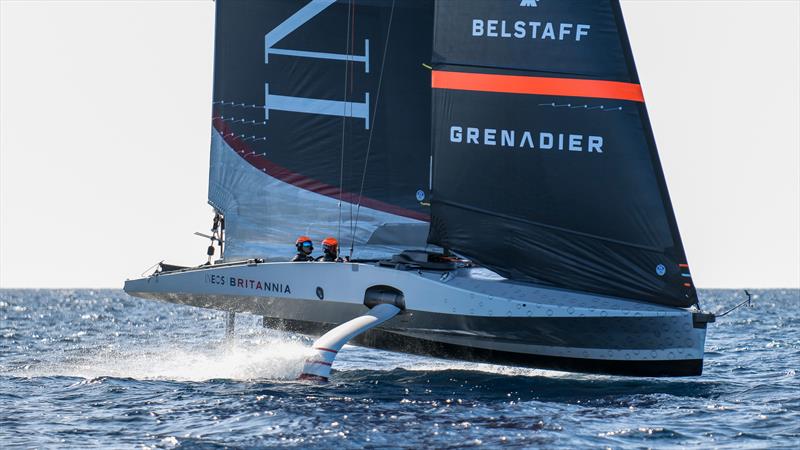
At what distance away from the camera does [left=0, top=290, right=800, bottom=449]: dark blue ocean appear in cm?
1055

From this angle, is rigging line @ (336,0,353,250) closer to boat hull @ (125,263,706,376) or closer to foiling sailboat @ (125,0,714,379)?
foiling sailboat @ (125,0,714,379)

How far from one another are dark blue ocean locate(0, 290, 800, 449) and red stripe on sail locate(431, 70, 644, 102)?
359 centimetres

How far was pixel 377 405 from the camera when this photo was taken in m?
12.4

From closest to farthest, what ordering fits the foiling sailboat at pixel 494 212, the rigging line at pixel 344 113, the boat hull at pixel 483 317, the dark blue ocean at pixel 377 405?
the dark blue ocean at pixel 377 405
the boat hull at pixel 483 317
the foiling sailboat at pixel 494 212
the rigging line at pixel 344 113

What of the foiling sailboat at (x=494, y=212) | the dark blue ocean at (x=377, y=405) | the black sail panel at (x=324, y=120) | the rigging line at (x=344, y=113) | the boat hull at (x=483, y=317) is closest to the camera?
the dark blue ocean at (x=377, y=405)

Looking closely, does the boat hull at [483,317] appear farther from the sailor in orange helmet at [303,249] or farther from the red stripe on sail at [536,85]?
the red stripe on sail at [536,85]

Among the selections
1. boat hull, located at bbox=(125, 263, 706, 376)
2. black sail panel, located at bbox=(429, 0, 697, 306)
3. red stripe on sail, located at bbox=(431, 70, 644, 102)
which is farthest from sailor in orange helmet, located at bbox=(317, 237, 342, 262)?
red stripe on sail, located at bbox=(431, 70, 644, 102)

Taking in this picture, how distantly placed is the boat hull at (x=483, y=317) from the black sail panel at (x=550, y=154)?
410 millimetres

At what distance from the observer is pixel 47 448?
1031 centimetres

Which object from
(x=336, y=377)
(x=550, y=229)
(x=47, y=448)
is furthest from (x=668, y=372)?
(x=47, y=448)

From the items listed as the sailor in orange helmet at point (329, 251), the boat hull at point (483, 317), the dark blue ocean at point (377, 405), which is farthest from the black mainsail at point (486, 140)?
the dark blue ocean at point (377, 405)

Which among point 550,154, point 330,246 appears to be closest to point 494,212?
point 550,154

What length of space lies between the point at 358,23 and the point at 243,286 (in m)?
4.11

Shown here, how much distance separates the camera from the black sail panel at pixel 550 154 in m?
14.1
